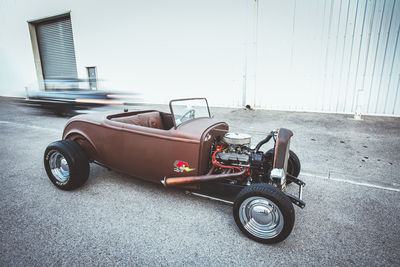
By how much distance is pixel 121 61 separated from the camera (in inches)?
469

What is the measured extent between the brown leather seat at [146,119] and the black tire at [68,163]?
66cm

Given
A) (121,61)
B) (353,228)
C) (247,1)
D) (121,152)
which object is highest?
(247,1)

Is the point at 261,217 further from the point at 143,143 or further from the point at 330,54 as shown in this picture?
the point at 330,54

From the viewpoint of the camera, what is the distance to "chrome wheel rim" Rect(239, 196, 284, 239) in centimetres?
197

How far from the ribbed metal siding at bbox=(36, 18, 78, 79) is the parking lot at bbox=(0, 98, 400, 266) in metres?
12.2

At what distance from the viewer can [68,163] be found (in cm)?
273

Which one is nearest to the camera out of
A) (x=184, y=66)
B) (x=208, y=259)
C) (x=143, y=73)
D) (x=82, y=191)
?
(x=208, y=259)

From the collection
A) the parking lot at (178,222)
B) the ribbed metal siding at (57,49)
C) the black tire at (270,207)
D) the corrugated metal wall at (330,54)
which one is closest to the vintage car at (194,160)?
the black tire at (270,207)

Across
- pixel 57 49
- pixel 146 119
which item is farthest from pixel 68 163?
pixel 57 49

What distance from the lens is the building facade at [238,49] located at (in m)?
7.47

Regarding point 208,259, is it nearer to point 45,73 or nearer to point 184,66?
point 184,66

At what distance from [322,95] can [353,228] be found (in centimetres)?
728

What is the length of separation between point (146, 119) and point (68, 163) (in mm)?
1166

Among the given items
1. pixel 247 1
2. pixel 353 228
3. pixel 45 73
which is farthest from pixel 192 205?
pixel 45 73
